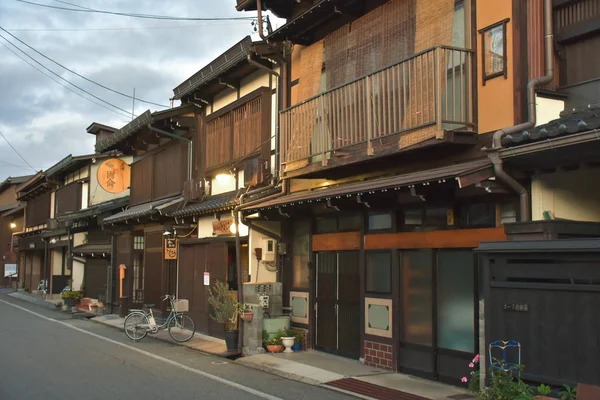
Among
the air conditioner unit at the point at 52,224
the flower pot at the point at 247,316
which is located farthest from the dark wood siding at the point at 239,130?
the air conditioner unit at the point at 52,224

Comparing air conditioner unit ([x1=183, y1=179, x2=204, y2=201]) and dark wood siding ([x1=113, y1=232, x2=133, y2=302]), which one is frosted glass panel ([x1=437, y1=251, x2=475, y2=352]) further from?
dark wood siding ([x1=113, y1=232, x2=133, y2=302])

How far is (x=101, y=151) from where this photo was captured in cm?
2817

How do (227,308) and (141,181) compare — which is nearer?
(227,308)

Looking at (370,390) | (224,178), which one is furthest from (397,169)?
(224,178)

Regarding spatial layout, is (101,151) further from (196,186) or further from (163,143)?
(196,186)

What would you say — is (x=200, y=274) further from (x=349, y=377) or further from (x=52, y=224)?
(x=52, y=224)

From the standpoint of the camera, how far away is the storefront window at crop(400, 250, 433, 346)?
35.9ft

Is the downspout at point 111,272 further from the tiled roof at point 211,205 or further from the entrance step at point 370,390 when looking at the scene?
the entrance step at point 370,390

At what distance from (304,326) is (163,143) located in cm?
1095

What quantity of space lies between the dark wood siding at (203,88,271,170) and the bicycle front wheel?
455cm

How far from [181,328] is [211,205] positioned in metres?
3.46

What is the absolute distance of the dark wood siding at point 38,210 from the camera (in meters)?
38.7

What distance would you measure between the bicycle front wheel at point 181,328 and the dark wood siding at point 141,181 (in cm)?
731

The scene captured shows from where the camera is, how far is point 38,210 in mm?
40562
